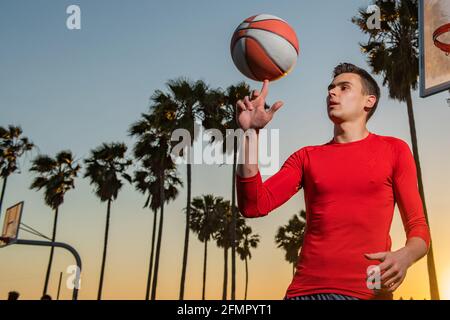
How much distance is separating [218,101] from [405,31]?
1003cm

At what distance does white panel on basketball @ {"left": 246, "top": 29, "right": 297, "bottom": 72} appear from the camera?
400cm

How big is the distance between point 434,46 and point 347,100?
7.72 metres

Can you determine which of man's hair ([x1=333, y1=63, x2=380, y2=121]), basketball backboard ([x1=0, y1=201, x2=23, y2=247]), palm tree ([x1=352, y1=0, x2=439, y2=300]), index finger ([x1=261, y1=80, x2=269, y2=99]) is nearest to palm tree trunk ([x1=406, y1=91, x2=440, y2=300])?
palm tree ([x1=352, y1=0, x2=439, y2=300])

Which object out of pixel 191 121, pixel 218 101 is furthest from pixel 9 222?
pixel 218 101

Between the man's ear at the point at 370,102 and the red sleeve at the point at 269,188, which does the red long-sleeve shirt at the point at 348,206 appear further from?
the man's ear at the point at 370,102

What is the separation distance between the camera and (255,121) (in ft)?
9.77

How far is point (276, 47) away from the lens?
4055 millimetres

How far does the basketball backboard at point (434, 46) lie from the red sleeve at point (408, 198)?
22.6 feet

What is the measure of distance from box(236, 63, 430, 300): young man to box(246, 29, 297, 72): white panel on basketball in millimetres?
748

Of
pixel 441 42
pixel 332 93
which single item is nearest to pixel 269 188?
Answer: pixel 332 93

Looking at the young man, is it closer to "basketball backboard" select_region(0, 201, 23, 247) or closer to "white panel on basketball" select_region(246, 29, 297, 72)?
"white panel on basketball" select_region(246, 29, 297, 72)

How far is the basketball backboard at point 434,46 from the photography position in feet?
31.3

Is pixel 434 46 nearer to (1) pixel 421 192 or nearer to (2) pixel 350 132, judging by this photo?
(2) pixel 350 132
